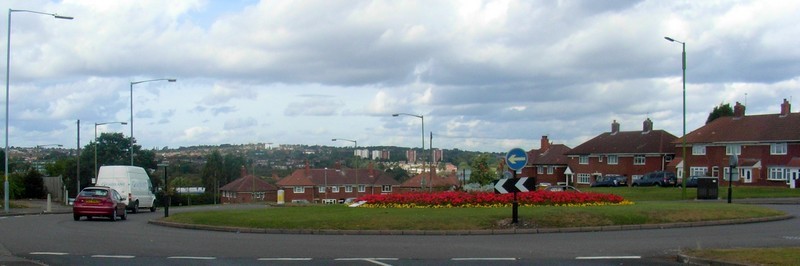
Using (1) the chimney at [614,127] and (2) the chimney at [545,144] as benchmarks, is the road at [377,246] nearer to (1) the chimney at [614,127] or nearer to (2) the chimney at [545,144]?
(1) the chimney at [614,127]

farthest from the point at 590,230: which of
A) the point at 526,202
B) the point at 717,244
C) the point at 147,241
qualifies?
the point at 147,241

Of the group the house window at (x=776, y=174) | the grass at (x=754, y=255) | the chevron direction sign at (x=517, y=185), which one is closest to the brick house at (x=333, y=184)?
the house window at (x=776, y=174)

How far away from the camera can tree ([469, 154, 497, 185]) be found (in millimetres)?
60312

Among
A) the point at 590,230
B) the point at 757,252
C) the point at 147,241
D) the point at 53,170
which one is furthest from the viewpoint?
the point at 53,170

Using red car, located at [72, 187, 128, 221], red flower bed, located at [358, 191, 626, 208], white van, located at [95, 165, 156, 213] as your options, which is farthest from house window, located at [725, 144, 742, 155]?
red car, located at [72, 187, 128, 221]

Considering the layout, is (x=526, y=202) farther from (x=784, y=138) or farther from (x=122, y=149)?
(x=122, y=149)

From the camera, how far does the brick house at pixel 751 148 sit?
6738cm

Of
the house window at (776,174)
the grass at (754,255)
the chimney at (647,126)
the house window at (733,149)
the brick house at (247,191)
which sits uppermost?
the chimney at (647,126)

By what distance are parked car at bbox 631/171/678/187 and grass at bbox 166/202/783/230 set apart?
135 ft

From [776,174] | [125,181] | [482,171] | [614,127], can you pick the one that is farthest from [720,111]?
[125,181]

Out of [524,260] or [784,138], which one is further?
[784,138]

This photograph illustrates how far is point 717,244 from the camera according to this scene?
1755cm

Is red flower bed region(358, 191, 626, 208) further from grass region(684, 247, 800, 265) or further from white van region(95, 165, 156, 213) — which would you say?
white van region(95, 165, 156, 213)

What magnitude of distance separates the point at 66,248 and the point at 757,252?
45.3 ft
